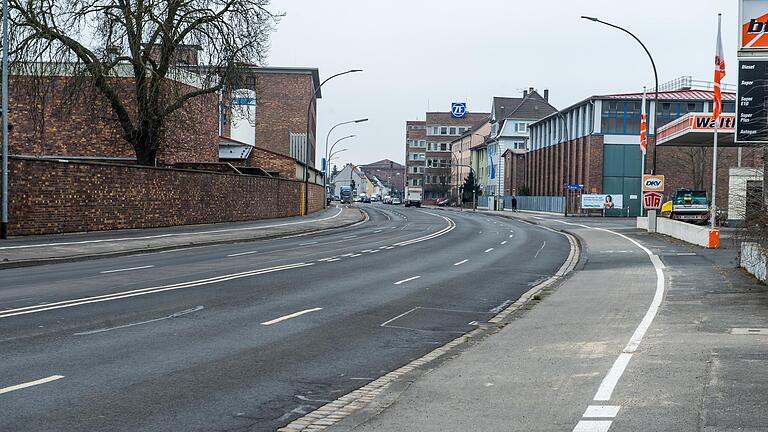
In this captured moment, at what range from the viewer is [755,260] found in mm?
18594

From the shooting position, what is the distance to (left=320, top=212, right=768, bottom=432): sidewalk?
6848 mm

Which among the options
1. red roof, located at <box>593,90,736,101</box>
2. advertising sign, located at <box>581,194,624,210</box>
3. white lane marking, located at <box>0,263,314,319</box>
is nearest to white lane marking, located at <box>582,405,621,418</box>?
white lane marking, located at <box>0,263,314,319</box>

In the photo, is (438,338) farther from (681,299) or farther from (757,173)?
(757,173)

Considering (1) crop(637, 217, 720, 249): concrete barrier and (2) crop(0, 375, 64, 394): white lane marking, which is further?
(1) crop(637, 217, 720, 249): concrete barrier

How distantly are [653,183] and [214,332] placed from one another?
105 ft

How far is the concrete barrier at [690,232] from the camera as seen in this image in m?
29.3

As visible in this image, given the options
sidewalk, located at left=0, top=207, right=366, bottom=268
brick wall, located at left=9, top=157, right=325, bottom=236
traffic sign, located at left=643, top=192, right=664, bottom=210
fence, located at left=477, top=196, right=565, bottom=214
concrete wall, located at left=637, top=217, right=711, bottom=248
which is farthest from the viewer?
fence, located at left=477, top=196, right=565, bottom=214

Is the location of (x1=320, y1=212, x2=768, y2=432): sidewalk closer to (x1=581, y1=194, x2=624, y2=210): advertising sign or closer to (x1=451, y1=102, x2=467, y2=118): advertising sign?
(x1=581, y1=194, x2=624, y2=210): advertising sign

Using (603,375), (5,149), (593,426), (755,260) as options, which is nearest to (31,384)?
(593,426)

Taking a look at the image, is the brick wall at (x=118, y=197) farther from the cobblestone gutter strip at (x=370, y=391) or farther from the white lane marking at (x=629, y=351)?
the white lane marking at (x=629, y=351)

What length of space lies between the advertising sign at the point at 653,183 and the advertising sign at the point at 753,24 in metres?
13.9

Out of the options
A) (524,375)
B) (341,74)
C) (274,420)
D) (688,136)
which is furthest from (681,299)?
(341,74)

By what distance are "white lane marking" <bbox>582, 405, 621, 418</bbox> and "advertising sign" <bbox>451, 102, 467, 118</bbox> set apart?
177 meters

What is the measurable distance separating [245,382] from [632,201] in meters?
77.5
